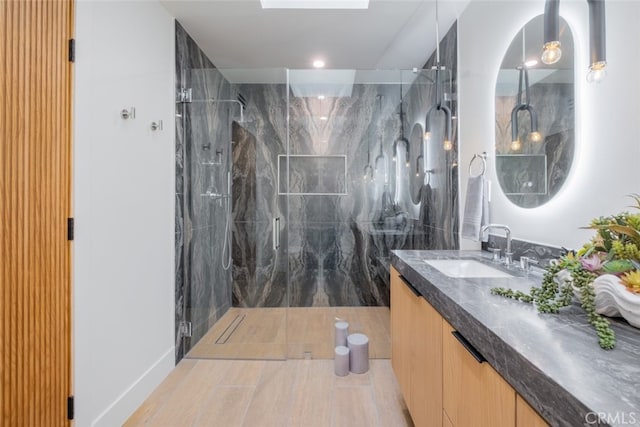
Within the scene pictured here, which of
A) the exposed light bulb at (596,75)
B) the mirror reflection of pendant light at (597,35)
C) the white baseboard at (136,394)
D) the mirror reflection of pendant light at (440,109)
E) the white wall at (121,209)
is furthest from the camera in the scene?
the mirror reflection of pendant light at (440,109)

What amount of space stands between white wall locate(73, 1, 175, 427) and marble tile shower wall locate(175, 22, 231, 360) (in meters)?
0.14

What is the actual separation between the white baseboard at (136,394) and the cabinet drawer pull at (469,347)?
71.5 inches

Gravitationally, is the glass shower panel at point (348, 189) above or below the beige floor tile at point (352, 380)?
above

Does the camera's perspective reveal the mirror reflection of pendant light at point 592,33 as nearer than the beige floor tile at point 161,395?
Yes

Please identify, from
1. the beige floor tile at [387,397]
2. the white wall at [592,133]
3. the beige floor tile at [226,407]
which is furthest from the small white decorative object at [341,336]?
the white wall at [592,133]

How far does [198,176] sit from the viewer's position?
2639mm

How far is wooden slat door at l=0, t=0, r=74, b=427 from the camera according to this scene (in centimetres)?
112

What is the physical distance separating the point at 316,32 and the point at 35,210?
2.21 meters

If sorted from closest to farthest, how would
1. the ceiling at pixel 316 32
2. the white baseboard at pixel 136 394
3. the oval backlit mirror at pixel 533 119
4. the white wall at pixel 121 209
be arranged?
the oval backlit mirror at pixel 533 119, the white wall at pixel 121 209, the white baseboard at pixel 136 394, the ceiling at pixel 316 32

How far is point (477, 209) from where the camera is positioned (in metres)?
1.80

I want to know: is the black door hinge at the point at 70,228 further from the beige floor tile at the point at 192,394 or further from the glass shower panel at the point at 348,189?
the glass shower panel at the point at 348,189

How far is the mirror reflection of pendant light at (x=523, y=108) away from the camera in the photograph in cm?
148

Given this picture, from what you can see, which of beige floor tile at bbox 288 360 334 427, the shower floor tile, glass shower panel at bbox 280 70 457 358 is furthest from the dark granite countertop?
glass shower panel at bbox 280 70 457 358

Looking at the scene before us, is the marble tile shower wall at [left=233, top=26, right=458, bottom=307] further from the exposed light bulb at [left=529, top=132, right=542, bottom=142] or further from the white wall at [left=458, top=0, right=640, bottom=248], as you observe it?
the exposed light bulb at [left=529, top=132, right=542, bottom=142]
